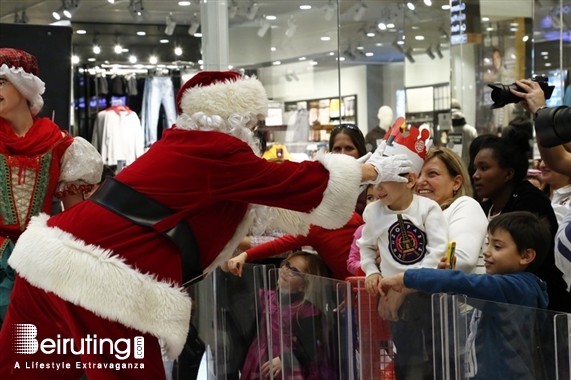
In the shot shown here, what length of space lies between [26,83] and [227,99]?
1.05 m

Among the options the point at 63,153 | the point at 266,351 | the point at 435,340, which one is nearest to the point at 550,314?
the point at 435,340

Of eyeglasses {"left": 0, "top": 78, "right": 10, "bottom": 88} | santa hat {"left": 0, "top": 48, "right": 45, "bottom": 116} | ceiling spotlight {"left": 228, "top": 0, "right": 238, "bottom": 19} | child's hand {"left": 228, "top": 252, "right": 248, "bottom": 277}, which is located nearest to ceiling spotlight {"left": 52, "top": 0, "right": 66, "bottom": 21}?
ceiling spotlight {"left": 228, "top": 0, "right": 238, "bottom": 19}

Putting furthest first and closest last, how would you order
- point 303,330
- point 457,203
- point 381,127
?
point 381,127 → point 303,330 → point 457,203

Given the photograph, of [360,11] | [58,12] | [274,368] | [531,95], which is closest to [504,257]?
[531,95]

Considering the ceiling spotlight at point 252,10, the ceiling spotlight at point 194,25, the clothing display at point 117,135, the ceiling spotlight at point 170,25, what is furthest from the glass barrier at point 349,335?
the clothing display at point 117,135

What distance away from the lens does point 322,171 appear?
8.97 feet

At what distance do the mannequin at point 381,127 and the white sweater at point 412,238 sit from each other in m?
4.42

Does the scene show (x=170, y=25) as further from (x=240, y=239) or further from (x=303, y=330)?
(x=240, y=239)

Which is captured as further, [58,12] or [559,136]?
[58,12]

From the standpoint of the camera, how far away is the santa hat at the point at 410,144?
2.87 meters

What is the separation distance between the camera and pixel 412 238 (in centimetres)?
288

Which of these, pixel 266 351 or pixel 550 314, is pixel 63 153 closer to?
pixel 266 351

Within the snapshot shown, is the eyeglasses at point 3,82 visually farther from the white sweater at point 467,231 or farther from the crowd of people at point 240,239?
the white sweater at point 467,231

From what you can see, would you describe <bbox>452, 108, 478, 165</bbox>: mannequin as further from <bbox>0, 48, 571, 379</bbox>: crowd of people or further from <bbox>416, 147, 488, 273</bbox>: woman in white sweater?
<bbox>0, 48, 571, 379</bbox>: crowd of people
